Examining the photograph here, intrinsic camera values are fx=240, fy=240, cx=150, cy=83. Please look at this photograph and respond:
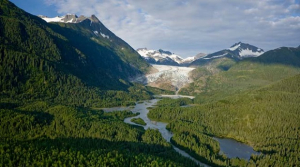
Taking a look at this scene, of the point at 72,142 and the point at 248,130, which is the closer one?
the point at 72,142

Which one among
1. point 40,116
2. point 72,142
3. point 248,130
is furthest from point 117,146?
point 248,130

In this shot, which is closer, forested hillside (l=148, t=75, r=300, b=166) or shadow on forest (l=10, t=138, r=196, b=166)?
shadow on forest (l=10, t=138, r=196, b=166)

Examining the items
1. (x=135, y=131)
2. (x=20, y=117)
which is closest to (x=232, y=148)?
(x=135, y=131)

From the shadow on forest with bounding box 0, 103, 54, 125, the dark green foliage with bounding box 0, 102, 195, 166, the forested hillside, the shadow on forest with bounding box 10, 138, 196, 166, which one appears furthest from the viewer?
the shadow on forest with bounding box 0, 103, 54, 125

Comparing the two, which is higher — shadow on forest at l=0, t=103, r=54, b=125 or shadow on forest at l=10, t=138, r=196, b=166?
shadow on forest at l=0, t=103, r=54, b=125

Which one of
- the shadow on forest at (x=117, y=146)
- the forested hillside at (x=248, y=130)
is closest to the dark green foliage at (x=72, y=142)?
the shadow on forest at (x=117, y=146)

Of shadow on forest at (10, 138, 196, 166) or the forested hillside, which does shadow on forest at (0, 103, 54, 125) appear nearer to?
shadow on forest at (10, 138, 196, 166)

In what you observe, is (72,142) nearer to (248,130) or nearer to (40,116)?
(40,116)

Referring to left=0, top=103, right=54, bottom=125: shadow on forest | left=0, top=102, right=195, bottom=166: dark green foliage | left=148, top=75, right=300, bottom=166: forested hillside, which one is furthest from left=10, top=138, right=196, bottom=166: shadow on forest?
left=0, top=103, right=54, bottom=125: shadow on forest

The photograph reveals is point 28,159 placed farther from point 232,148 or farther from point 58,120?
point 232,148
